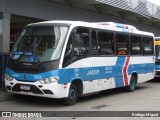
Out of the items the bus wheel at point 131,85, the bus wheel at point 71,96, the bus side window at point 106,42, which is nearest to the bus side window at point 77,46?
the bus wheel at point 71,96

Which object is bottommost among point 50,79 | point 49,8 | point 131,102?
point 131,102

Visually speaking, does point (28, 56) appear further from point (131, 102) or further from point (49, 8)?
point (49, 8)

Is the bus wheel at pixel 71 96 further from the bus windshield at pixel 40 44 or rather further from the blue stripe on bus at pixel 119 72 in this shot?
the blue stripe on bus at pixel 119 72

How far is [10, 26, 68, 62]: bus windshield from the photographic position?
1130 centimetres

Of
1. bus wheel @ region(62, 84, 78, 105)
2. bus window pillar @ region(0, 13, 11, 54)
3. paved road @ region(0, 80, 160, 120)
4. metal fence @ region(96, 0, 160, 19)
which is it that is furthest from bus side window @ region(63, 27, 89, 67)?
metal fence @ region(96, 0, 160, 19)

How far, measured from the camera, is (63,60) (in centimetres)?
1126

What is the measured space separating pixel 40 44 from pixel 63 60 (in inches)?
38.4

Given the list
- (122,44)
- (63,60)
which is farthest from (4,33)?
(122,44)

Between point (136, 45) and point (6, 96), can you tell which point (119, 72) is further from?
point (6, 96)

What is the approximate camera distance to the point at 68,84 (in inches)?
448

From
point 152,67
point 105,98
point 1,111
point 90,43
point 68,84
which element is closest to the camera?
point 1,111

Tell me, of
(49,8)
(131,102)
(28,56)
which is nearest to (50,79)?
(28,56)

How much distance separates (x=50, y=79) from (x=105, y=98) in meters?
3.63

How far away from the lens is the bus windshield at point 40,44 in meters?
11.3
